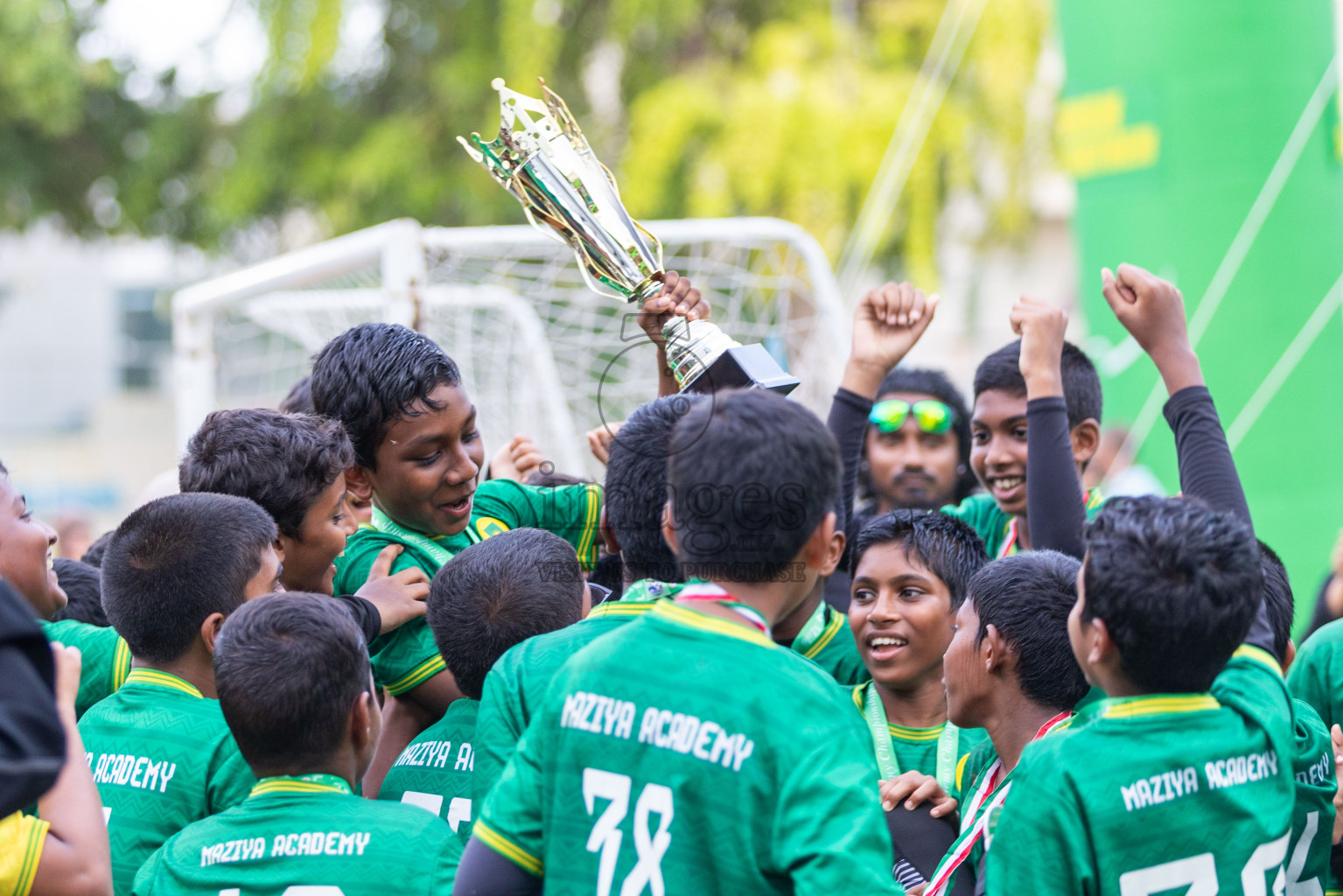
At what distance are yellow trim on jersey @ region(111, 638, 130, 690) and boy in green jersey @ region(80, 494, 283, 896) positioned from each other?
1.48 ft

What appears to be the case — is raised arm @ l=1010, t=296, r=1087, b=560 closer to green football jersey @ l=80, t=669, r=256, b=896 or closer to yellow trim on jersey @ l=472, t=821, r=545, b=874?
yellow trim on jersey @ l=472, t=821, r=545, b=874

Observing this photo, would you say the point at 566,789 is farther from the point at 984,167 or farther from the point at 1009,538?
the point at 984,167

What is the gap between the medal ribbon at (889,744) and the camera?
280cm

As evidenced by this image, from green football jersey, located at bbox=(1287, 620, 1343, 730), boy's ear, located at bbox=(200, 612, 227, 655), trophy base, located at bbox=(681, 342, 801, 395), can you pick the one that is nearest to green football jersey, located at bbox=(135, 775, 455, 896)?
boy's ear, located at bbox=(200, 612, 227, 655)

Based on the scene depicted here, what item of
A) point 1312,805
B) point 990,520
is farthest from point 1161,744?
point 990,520

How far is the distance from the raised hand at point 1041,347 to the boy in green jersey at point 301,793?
161cm

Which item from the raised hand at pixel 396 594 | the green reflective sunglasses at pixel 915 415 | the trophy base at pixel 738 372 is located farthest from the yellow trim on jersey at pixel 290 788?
the green reflective sunglasses at pixel 915 415

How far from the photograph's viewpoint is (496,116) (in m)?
11.6

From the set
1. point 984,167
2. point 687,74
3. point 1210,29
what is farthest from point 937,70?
point 1210,29

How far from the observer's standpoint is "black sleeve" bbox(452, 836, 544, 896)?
1902mm

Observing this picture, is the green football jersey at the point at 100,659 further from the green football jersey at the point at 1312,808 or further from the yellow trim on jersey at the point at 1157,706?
the green football jersey at the point at 1312,808

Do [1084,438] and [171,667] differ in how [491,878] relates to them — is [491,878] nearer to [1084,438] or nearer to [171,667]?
[171,667]

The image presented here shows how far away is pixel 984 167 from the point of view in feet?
37.8

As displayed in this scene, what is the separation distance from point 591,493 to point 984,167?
363 inches
